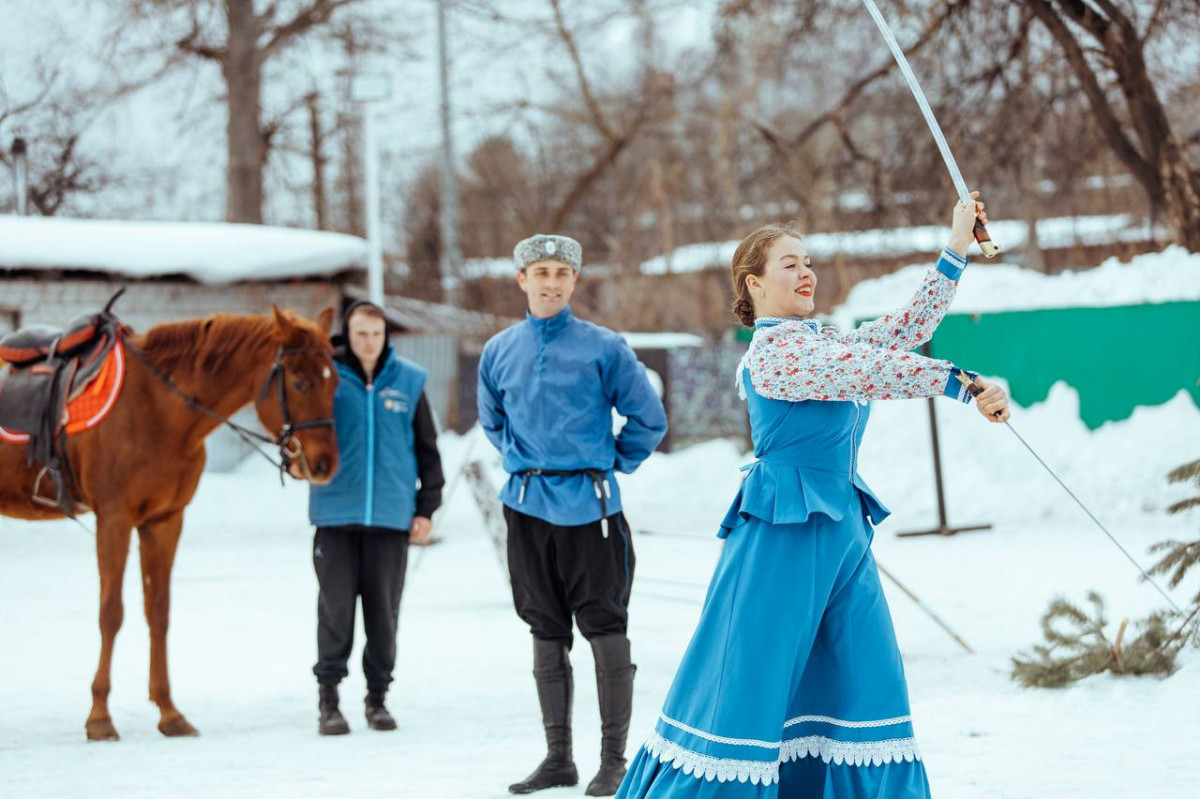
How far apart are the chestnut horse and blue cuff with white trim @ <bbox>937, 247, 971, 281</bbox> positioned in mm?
3258

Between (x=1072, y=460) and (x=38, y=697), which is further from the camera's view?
(x=1072, y=460)

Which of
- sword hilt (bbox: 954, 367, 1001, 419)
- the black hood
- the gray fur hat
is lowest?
sword hilt (bbox: 954, 367, 1001, 419)

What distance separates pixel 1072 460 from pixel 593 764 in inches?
377

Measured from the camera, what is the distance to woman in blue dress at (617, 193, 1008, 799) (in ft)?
11.6

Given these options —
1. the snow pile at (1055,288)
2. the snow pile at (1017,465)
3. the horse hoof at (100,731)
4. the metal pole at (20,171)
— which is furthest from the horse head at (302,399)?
the metal pole at (20,171)

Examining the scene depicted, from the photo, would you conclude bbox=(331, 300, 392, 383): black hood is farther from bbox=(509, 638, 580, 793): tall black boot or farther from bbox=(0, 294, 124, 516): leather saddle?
bbox=(509, 638, 580, 793): tall black boot

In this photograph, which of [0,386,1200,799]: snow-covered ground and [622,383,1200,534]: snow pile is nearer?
[0,386,1200,799]: snow-covered ground

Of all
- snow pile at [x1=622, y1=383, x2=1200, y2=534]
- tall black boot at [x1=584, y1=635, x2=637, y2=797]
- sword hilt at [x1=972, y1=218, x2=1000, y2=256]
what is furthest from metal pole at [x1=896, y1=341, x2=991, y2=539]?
sword hilt at [x1=972, y1=218, x2=1000, y2=256]

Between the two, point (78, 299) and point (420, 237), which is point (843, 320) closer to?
point (78, 299)

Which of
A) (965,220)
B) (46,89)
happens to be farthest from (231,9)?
(965,220)

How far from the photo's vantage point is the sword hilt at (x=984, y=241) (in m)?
3.60

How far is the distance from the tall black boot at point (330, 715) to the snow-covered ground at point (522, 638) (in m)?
0.10

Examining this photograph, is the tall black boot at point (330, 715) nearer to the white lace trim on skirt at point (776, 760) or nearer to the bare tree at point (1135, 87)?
the white lace trim on skirt at point (776, 760)

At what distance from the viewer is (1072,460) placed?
13.8 metres
